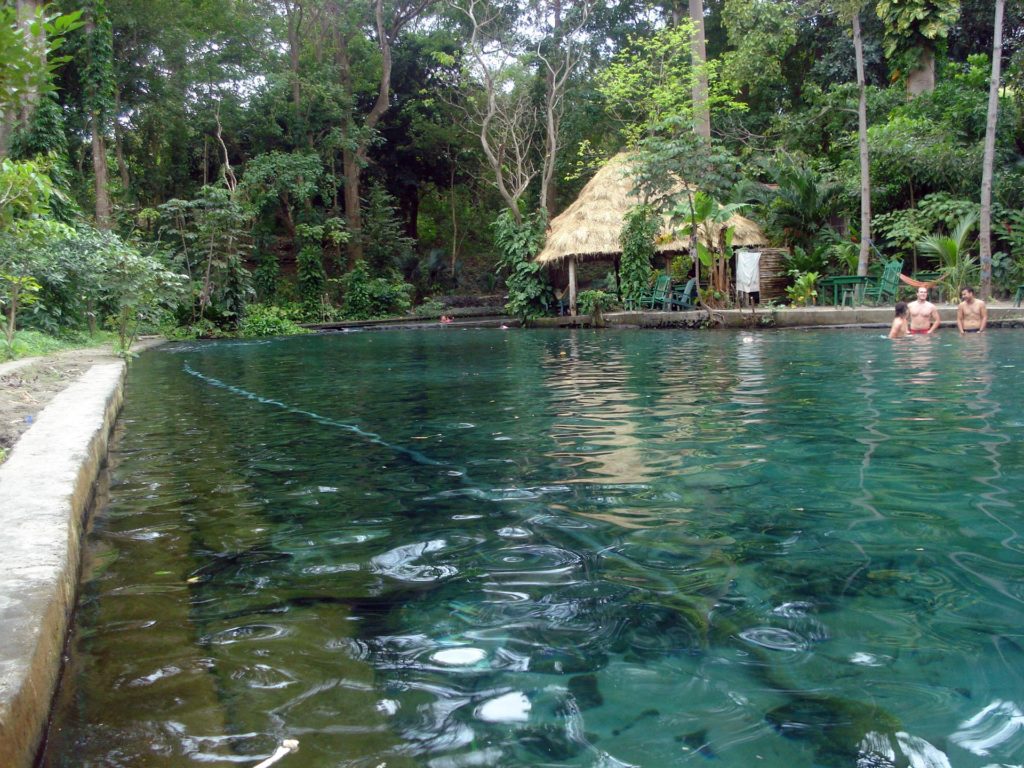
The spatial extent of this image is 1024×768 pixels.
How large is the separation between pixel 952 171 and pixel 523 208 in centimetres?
1567

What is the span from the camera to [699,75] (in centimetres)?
2447

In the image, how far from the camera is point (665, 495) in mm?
3996

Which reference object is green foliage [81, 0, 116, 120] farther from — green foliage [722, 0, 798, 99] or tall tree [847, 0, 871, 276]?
tall tree [847, 0, 871, 276]

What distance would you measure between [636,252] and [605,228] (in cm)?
160

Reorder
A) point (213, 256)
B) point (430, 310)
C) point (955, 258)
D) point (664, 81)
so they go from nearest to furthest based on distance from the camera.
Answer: point (955, 258) → point (213, 256) → point (664, 81) → point (430, 310)

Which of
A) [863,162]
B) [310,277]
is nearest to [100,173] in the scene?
[310,277]

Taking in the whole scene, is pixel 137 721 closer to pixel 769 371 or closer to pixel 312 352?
pixel 769 371

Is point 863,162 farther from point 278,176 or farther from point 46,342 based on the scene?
point 278,176

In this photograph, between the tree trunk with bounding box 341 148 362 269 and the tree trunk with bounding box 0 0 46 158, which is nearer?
the tree trunk with bounding box 0 0 46 158

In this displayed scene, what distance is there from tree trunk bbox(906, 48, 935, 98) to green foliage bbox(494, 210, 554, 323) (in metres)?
10.6

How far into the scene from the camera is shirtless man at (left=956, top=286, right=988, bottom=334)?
13.2 metres

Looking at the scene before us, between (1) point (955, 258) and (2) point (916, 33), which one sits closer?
(1) point (955, 258)

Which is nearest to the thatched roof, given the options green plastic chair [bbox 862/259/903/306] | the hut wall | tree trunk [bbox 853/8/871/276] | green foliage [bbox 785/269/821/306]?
the hut wall

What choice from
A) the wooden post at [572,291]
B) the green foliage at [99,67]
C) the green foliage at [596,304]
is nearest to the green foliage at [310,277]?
the green foliage at [99,67]
